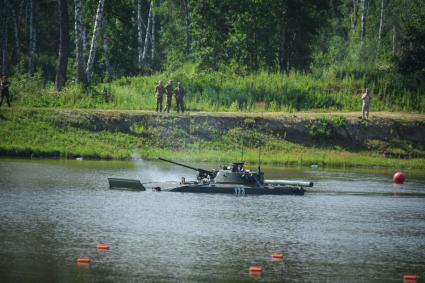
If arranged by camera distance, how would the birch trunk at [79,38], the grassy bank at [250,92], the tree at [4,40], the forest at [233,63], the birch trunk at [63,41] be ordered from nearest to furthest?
the birch trunk at [79,38]
the grassy bank at [250,92]
the forest at [233,63]
the birch trunk at [63,41]
the tree at [4,40]

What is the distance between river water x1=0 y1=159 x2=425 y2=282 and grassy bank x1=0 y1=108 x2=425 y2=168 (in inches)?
272

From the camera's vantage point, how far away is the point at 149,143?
203 feet

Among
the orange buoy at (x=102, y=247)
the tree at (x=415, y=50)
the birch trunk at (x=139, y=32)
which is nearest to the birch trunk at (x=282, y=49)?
the tree at (x=415, y=50)

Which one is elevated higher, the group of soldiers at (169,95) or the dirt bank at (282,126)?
the group of soldiers at (169,95)

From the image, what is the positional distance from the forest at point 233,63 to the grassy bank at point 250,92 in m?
0.07

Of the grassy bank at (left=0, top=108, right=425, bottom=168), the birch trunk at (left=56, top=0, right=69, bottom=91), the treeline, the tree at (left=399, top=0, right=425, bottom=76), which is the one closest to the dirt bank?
the grassy bank at (left=0, top=108, right=425, bottom=168)

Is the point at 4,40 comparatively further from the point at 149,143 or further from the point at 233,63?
the point at 149,143

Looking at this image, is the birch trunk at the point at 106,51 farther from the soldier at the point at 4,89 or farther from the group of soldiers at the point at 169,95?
the soldier at the point at 4,89

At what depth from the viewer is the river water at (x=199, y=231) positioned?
2800 centimetres

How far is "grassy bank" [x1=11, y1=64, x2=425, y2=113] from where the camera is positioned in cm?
6738

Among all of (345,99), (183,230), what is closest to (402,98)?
(345,99)

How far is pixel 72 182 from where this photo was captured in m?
47.2

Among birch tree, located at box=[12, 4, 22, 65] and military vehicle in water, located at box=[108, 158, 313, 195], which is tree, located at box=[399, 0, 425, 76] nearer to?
military vehicle in water, located at box=[108, 158, 313, 195]

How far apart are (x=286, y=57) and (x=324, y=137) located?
57.6ft
